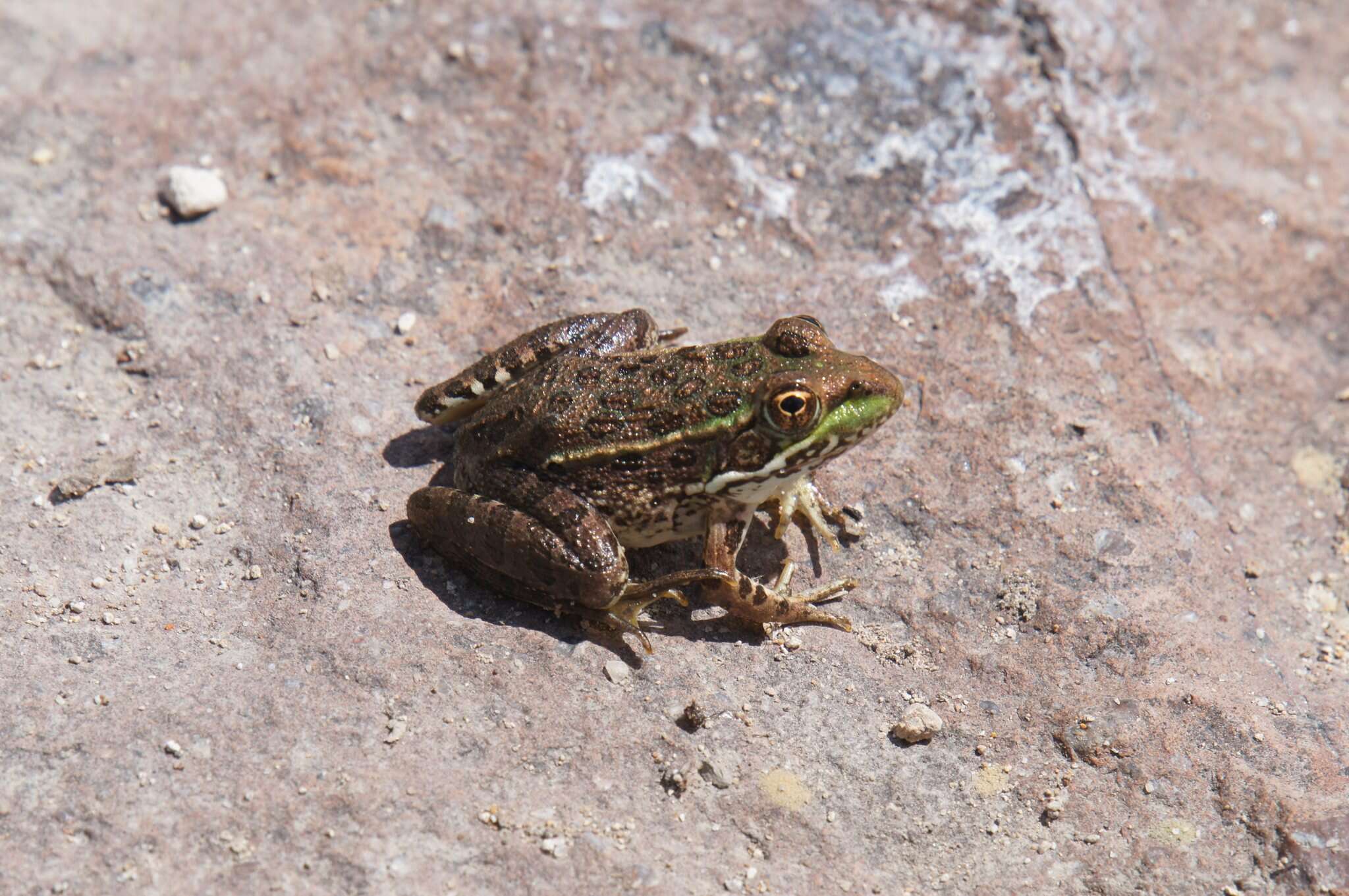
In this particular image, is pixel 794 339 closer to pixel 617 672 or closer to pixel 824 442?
pixel 824 442

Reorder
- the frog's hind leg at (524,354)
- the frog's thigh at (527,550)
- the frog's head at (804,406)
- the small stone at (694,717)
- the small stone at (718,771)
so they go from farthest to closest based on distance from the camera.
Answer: the frog's hind leg at (524,354), the frog's head at (804,406), the frog's thigh at (527,550), the small stone at (694,717), the small stone at (718,771)

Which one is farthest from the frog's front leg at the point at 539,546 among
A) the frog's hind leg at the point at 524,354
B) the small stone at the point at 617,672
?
the frog's hind leg at the point at 524,354

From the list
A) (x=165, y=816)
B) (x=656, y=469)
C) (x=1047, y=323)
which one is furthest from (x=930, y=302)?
(x=165, y=816)

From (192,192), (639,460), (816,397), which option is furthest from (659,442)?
(192,192)

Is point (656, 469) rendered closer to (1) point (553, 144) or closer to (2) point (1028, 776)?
(2) point (1028, 776)

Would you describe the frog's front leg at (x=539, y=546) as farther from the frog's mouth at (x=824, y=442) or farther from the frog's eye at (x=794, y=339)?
the frog's eye at (x=794, y=339)

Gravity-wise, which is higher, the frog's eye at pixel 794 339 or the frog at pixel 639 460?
the frog's eye at pixel 794 339

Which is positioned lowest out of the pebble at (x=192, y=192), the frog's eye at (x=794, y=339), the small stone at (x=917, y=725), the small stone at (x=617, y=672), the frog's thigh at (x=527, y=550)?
the small stone at (x=617, y=672)

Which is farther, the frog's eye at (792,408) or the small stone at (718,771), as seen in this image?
the frog's eye at (792,408)

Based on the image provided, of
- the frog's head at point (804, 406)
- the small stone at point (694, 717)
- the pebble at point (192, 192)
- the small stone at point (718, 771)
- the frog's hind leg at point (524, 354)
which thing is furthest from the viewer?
the pebble at point (192, 192)
